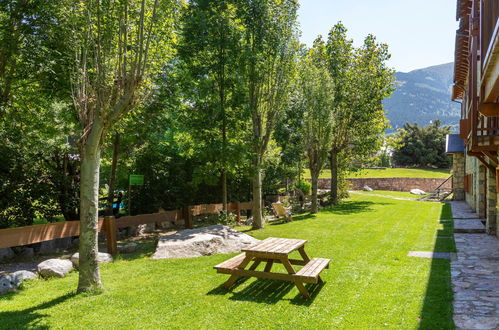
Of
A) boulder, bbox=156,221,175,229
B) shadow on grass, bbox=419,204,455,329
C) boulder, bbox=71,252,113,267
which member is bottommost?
boulder, bbox=156,221,175,229

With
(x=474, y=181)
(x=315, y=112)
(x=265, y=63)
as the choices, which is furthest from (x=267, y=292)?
(x=474, y=181)

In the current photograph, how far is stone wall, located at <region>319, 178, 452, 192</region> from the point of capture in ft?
123

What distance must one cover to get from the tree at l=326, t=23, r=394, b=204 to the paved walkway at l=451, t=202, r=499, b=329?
13.9m

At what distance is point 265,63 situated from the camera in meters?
13.8

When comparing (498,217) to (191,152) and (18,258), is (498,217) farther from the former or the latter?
(18,258)

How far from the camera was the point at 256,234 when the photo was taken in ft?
41.3

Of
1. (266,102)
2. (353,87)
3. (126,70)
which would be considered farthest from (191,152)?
(353,87)

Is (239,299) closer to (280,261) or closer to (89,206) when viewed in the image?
(280,261)

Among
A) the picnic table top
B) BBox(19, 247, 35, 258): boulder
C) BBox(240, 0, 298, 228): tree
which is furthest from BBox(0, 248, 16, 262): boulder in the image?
BBox(240, 0, 298, 228): tree

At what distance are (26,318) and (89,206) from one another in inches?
69.7

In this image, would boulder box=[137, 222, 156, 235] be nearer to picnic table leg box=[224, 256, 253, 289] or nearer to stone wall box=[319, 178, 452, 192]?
picnic table leg box=[224, 256, 253, 289]

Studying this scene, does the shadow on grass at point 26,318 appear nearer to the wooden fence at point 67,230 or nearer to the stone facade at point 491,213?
the wooden fence at point 67,230

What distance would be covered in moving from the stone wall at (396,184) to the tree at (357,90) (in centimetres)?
1321

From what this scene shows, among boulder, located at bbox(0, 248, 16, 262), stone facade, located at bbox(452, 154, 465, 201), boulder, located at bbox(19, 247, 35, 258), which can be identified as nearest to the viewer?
boulder, located at bbox(0, 248, 16, 262)
